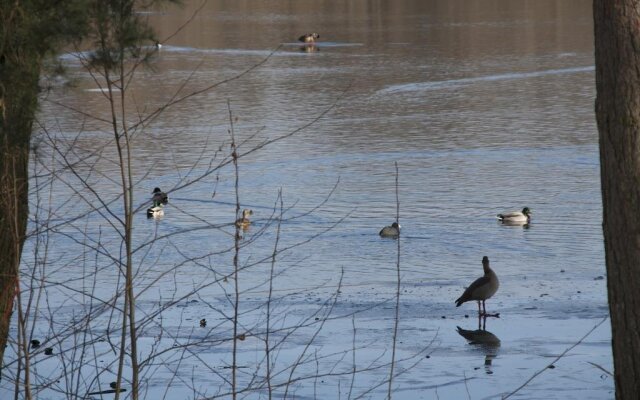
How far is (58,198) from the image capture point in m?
16.2

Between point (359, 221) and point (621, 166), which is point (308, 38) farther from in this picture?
point (621, 166)

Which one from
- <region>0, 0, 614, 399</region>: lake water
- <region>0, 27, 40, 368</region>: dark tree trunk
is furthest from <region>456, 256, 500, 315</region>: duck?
<region>0, 27, 40, 368</region>: dark tree trunk

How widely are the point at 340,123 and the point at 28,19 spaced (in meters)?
18.0

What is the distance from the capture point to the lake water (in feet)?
29.0

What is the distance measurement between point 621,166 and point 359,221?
33.4 ft

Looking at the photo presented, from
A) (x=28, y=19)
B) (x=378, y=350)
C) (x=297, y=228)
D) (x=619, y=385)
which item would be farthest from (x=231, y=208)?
(x=619, y=385)

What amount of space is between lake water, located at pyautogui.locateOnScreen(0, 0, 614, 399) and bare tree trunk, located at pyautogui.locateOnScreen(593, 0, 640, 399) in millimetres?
1029

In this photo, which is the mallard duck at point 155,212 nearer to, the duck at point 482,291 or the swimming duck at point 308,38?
the duck at point 482,291

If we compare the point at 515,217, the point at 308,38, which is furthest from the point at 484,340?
the point at 308,38

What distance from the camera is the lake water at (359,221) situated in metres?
8.84

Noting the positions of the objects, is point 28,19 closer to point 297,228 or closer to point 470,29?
point 297,228

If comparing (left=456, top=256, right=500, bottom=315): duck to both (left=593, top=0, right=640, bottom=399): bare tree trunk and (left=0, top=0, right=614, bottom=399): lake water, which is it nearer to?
(left=0, top=0, right=614, bottom=399): lake water

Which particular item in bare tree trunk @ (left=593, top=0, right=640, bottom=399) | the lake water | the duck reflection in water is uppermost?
bare tree trunk @ (left=593, top=0, right=640, bottom=399)

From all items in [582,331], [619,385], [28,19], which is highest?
[28,19]
